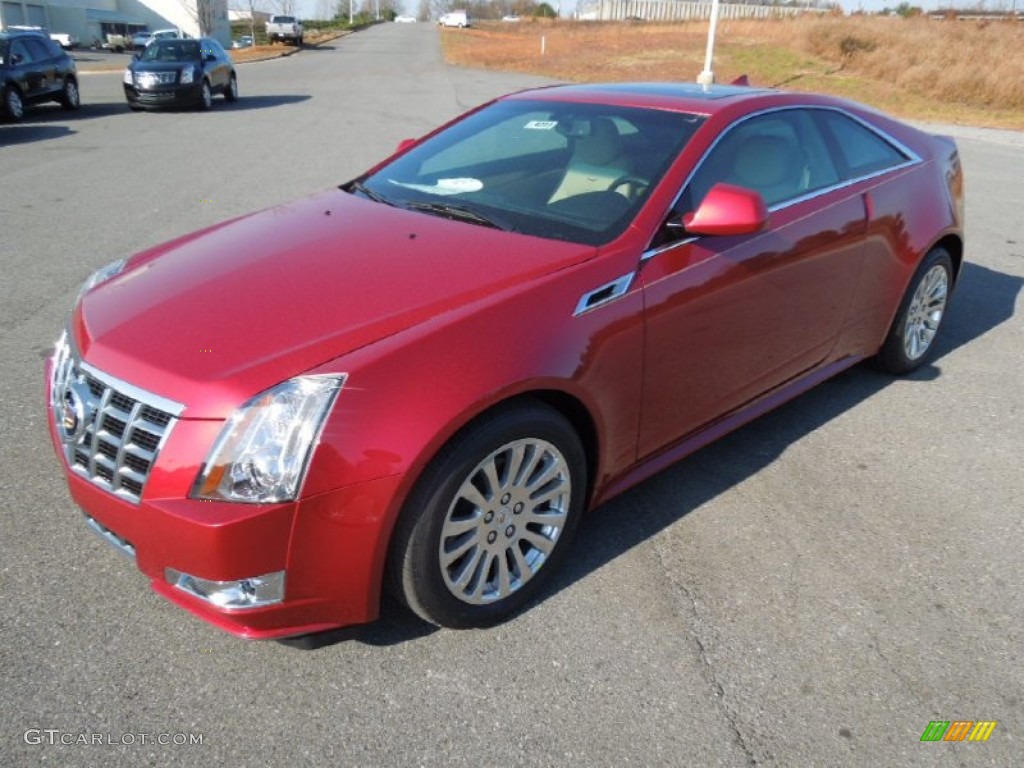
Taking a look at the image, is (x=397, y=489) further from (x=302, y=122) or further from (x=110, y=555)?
(x=302, y=122)

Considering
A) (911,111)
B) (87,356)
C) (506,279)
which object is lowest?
(911,111)

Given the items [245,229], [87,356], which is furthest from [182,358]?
[245,229]

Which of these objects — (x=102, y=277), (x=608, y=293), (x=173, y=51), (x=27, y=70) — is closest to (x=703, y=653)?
(x=608, y=293)

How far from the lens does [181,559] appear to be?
229 centimetres

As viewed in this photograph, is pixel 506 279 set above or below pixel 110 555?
above

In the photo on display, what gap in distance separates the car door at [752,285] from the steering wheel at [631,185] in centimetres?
15

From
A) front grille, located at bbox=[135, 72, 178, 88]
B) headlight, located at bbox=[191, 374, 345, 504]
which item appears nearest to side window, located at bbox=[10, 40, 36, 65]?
front grille, located at bbox=[135, 72, 178, 88]

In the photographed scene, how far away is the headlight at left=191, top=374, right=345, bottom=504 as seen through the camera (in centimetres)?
223

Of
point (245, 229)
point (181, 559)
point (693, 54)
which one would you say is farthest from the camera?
point (693, 54)

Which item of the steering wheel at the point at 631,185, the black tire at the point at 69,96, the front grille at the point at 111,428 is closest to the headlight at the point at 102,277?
the front grille at the point at 111,428

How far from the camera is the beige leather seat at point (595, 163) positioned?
11.1 ft

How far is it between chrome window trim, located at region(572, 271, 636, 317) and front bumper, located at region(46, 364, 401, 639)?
0.88 metres

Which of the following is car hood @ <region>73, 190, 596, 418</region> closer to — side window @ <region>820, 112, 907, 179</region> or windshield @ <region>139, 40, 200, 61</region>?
side window @ <region>820, 112, 907, 179</region>

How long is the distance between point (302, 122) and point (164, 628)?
15.6 metres
